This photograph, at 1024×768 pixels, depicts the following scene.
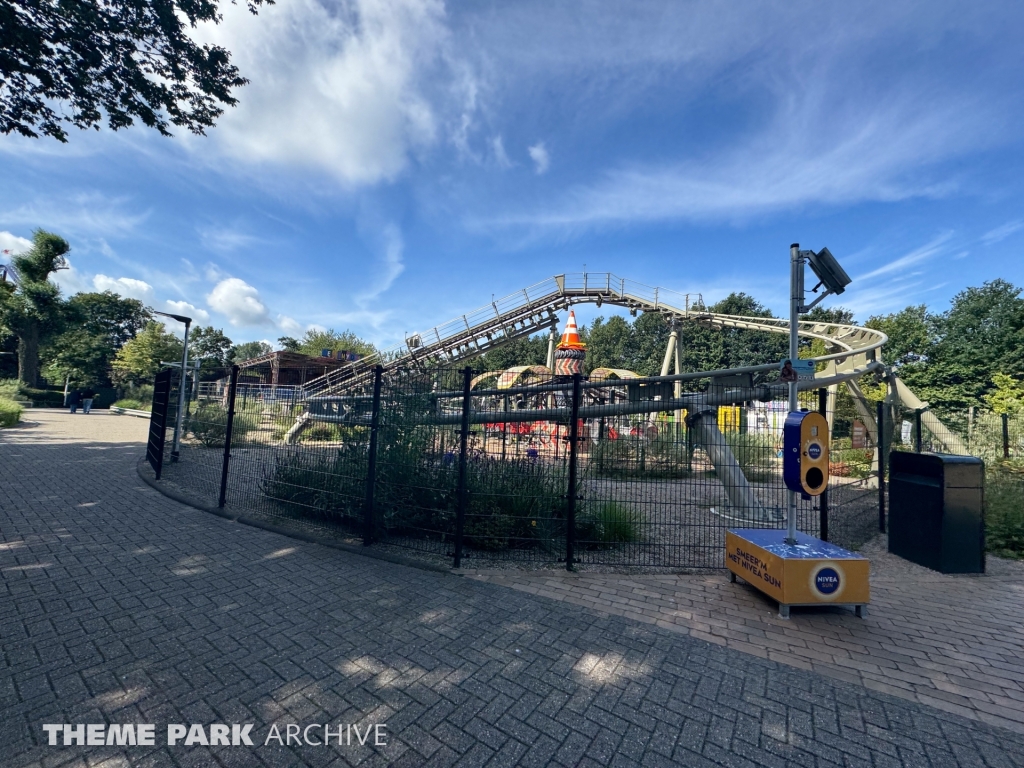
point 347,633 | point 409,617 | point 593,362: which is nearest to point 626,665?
point 409,617

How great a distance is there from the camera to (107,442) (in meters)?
14.9

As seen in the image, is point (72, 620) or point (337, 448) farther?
point (337, 448)

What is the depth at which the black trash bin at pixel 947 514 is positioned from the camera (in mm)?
5328

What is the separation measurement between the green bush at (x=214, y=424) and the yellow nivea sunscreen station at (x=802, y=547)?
7.00 meters

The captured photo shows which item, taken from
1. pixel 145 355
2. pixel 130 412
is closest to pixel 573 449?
pixel 130 412

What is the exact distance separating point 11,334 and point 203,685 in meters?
45.0

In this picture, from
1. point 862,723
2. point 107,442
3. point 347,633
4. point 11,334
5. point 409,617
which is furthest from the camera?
point 11,334

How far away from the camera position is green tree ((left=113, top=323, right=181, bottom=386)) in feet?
126

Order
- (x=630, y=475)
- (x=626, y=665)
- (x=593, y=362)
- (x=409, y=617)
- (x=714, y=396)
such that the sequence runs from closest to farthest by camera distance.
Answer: (x=626, y=665), (x=409, y=617), (x=630, y=475), (x=714, y=396), (x=593, y=362)

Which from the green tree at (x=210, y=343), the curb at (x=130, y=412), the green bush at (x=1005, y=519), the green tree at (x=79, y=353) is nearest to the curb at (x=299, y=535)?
the green bush at (x=1005, y=519)

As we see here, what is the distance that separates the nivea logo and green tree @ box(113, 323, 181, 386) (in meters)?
45.5

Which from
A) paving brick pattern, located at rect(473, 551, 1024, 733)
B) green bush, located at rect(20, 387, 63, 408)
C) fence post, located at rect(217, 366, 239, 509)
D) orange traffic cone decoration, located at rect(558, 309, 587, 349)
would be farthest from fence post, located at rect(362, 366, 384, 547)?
green bush, located at rect(20, 387, 63, 408)

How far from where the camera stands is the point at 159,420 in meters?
9.77

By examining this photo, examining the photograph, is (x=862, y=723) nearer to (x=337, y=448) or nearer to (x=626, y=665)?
(x=626, y=665)
